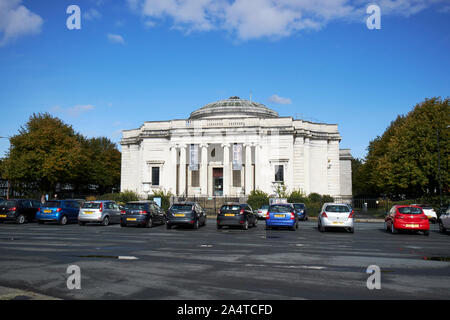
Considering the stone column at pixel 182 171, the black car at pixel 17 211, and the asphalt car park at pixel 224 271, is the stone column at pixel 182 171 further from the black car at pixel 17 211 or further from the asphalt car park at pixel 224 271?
the asphalt car park at pixel 224 271

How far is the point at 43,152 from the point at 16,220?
90.5 ft

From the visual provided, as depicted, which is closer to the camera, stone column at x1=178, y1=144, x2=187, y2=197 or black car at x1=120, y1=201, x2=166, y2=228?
black car at x1=120, y1=201, x2=166, y2=228

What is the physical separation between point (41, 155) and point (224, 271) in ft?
164

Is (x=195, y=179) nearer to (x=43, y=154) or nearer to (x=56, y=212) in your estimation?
(x=43, y=154)

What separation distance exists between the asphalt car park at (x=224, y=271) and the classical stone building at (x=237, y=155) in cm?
3719

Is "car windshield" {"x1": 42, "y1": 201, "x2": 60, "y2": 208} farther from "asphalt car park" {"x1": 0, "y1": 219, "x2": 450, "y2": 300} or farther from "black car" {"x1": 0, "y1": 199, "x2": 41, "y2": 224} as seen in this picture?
"asphalt car park" {"x1": 0, "y1": 219, "x2": 450, "y2": 300}

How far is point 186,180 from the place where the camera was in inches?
2249

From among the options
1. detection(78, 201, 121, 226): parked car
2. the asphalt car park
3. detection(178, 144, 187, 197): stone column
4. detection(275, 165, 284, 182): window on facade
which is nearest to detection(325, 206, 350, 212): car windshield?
the asphalt car park

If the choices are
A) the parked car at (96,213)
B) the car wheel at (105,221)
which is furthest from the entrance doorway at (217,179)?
the car wheel at (105,221)

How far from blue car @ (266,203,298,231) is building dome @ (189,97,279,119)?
37211 mm

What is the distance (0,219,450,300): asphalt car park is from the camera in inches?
284

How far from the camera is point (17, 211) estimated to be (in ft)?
91.7

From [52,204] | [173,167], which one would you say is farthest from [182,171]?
[52,204]
